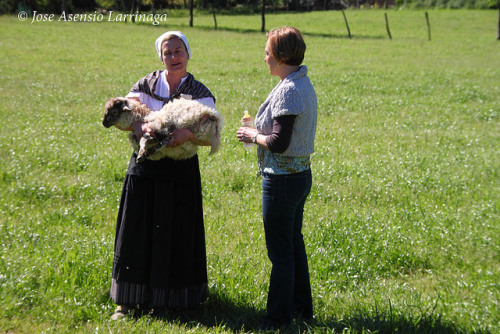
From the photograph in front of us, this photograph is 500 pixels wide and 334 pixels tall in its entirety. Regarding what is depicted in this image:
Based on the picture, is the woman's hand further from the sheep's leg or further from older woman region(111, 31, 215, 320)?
the sheep's leg

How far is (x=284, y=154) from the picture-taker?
14.0ft

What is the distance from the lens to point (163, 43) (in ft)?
15.3

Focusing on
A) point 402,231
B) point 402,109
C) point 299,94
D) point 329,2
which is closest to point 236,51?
point 402,109

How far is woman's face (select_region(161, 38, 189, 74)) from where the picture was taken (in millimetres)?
4625

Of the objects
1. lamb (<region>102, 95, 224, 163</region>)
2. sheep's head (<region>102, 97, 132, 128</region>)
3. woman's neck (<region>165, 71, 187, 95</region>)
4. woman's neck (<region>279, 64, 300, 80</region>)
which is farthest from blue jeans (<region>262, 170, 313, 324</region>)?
sheep's head (<region>102, 97, 132, 128</region>)

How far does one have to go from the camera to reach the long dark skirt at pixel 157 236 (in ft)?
15.2

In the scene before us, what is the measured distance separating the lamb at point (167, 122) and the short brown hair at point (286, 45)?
75cm

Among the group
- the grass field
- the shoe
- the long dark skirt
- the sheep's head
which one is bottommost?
the shoe

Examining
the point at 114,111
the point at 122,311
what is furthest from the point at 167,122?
the point at 122,311

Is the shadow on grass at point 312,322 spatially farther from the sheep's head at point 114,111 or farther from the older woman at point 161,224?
the sheep's head at point 114,111

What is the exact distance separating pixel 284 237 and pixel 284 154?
2.18 feet

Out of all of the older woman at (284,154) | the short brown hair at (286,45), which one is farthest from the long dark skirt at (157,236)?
the short brown hair at (286,45)

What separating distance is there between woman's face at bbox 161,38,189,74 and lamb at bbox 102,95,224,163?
0.90ft

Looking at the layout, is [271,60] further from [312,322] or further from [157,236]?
[312,322]
